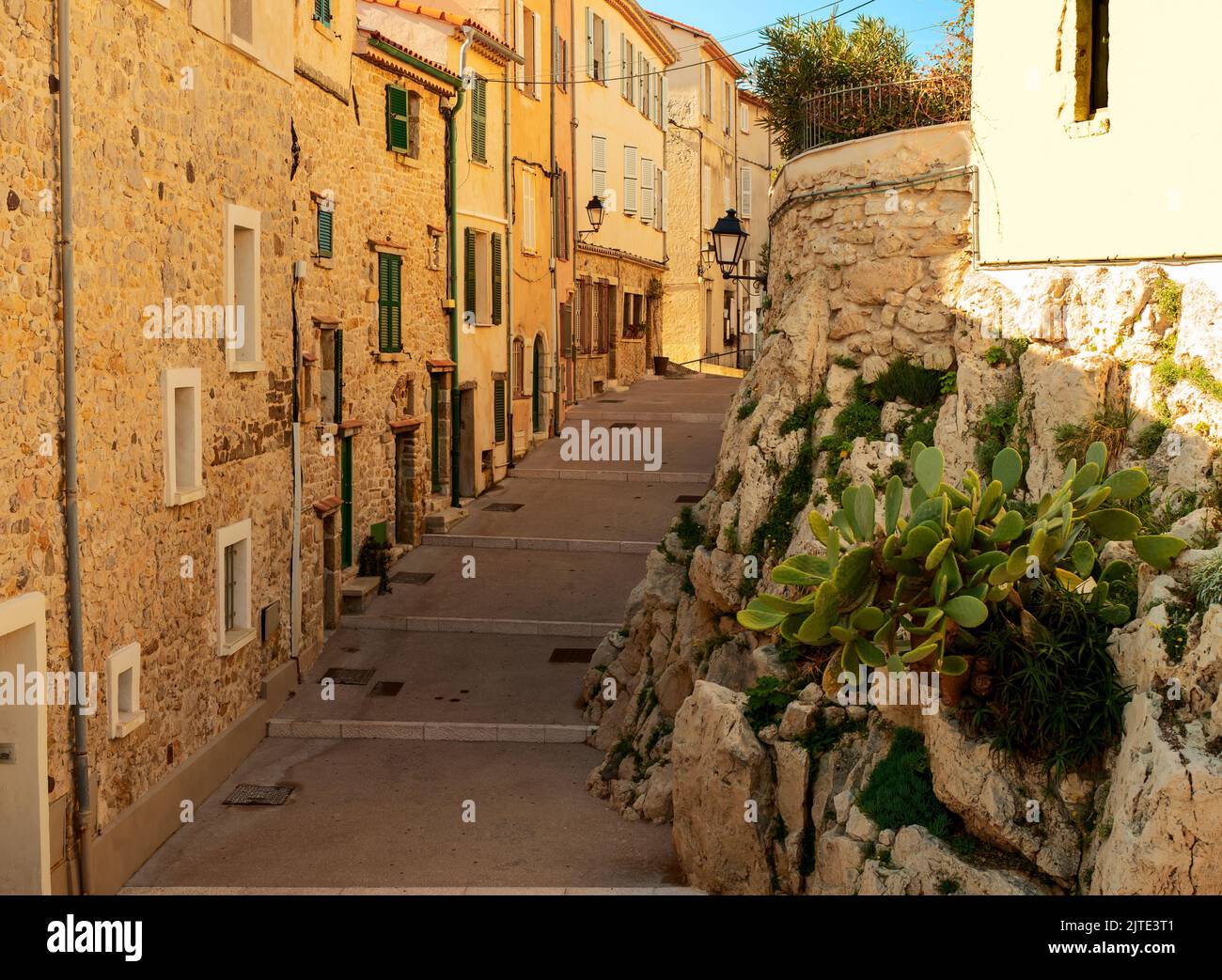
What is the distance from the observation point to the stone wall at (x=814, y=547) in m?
8.81

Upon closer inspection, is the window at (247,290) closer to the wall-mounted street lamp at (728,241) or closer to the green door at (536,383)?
the wall-mounted street lamp at (728,241)

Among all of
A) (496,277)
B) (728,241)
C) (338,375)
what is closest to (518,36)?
(496,277)

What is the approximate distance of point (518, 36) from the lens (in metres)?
29.5

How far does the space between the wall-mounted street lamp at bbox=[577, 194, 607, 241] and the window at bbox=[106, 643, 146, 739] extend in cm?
2295

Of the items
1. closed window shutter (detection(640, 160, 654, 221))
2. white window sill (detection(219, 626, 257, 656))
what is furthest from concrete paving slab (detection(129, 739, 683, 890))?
closed window shutter (detection(640, 160, 654, 221))

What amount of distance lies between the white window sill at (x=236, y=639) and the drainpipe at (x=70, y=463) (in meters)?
3.69

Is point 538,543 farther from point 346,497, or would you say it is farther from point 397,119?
point 397,119

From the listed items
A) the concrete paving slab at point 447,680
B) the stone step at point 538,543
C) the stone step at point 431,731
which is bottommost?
the stone step at point 431,731

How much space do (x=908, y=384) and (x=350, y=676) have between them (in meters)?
9.04

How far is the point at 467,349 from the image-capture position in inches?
1051

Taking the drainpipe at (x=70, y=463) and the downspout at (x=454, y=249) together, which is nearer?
the drainpipe at (x=70, y=463)

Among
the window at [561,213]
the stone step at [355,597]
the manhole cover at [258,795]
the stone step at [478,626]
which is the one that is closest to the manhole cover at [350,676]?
the stone step at [478,626]
